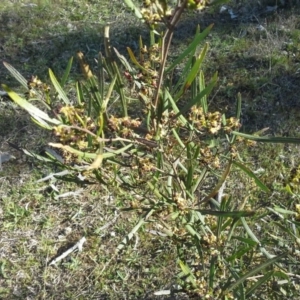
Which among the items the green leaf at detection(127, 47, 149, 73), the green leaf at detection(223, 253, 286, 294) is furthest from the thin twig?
the green leaf at detection(127, 47, 149, 73)

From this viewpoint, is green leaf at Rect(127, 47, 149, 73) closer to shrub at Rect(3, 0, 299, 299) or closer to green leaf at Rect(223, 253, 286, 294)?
shrub at Rect(3, 0, 299, 299)

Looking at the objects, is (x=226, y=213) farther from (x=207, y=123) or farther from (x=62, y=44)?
(x=62, y=44)

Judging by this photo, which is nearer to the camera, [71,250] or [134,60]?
[134,60]

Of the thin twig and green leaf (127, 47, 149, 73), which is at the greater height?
green leaf (127, 47, 149, 73)

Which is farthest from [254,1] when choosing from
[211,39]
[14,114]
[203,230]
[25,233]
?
[203,230]

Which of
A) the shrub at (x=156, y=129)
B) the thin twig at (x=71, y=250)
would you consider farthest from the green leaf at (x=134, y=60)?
the thin twig at (x=71, y=250)

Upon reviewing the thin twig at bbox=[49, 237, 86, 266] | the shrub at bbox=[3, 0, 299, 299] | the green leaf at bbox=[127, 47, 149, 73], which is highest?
the green leaf at bbox=[127, 47, 149, 73]

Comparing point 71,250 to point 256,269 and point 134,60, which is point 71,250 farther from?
point 134,60

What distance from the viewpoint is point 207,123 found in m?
0.92

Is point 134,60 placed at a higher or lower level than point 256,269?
higher

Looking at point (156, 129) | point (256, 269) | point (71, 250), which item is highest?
point (156, 129)

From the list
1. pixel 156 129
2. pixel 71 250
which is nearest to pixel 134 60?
pixel 156 129

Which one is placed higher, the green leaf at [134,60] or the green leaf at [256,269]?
the green leaf at [134,60]

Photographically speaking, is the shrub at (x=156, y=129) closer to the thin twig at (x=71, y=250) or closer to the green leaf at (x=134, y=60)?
the green leaf at (x=134, y=60)
